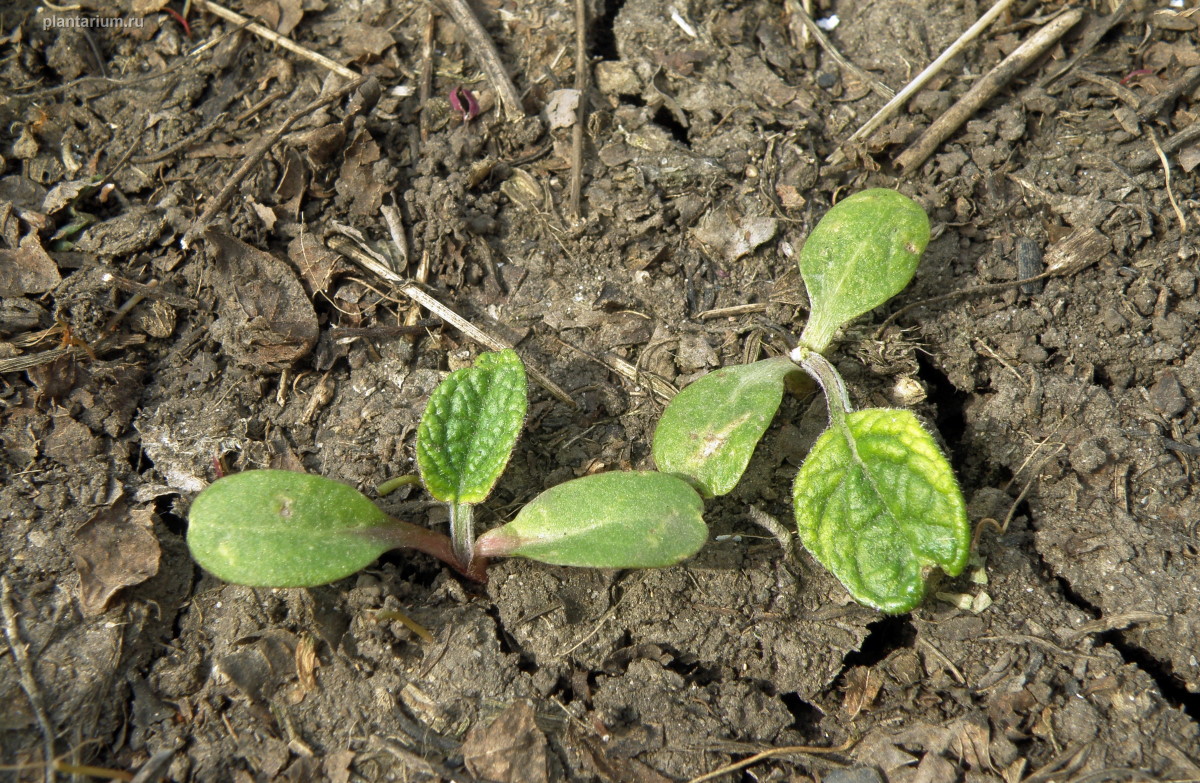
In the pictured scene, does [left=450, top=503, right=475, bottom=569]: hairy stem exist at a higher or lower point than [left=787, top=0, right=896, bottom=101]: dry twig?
lower

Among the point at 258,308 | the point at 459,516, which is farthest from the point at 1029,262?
the point at 258,308

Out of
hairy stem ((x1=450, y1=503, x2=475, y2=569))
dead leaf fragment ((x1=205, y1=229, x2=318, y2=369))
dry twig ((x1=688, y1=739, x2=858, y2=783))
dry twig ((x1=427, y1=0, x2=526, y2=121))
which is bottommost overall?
dry twig ((x1=688, y1=739, x2=858, y2=783))

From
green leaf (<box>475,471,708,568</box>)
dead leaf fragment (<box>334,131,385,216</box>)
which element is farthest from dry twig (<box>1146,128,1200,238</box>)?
dead leaf fragment (<box>334,131,385,216</box>)

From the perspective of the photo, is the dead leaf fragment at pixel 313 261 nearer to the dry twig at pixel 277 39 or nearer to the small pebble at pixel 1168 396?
the dry twig at pixel 277 39

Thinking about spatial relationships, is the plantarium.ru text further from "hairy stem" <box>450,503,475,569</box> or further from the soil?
the soil

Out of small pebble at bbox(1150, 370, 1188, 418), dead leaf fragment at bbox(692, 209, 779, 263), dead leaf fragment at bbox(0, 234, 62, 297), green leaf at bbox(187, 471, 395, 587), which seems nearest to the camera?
green leaf at bbox(187, 471, 395, 587)

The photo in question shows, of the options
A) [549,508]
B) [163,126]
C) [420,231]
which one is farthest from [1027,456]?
[163,126]
